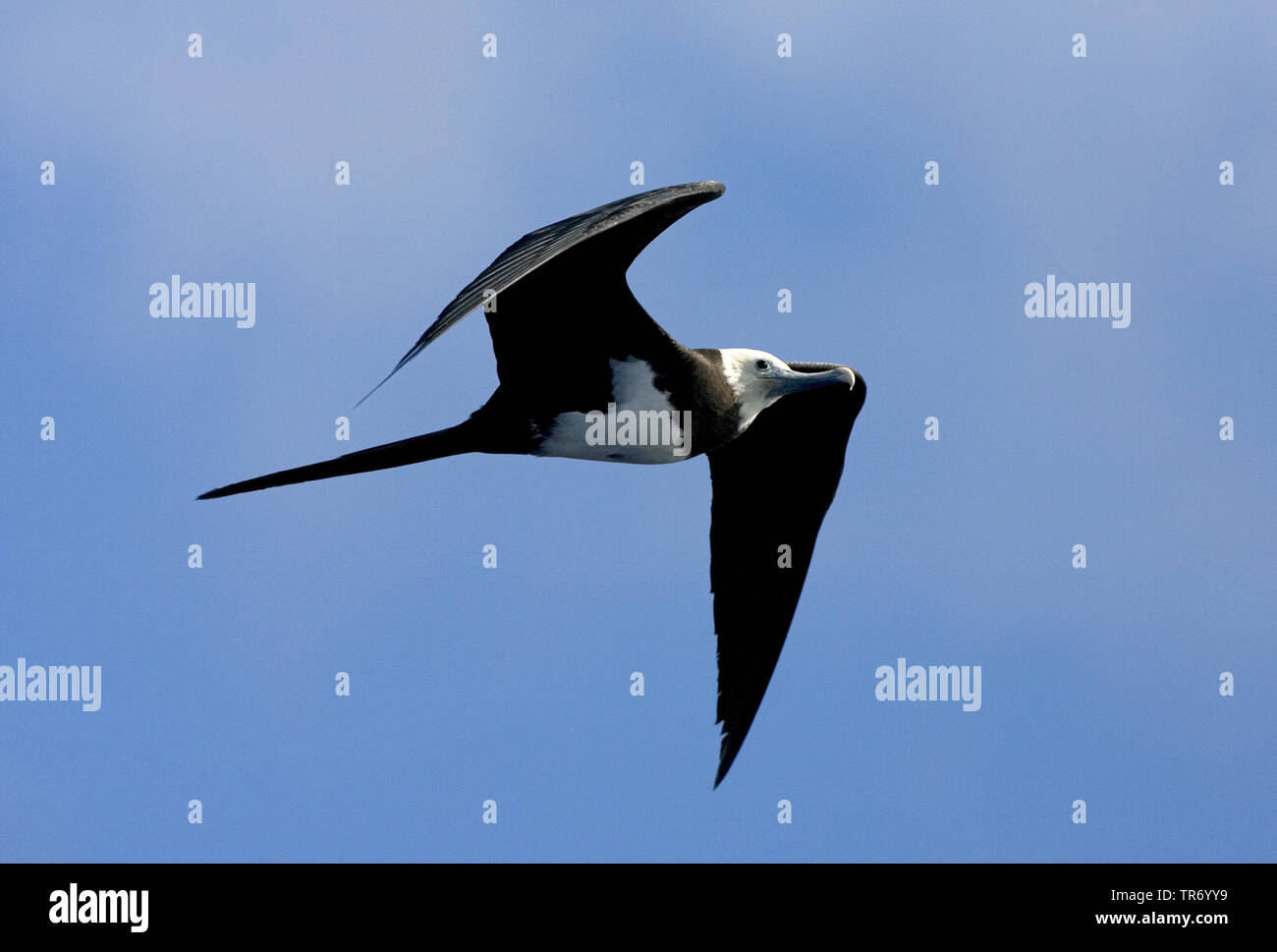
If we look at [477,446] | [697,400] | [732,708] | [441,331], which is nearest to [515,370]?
[477,446]

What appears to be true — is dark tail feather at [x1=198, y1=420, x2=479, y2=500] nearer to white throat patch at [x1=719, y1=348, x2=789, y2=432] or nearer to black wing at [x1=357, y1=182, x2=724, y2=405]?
black wing at [x1=357, y1=182, x2=724, y2=405]

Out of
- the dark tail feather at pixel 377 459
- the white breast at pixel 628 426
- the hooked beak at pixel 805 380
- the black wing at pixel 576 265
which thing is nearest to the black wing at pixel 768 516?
the hooked beak at pixel 805 380

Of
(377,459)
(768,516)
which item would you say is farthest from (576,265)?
(768,516)

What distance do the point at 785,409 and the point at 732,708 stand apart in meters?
1.41

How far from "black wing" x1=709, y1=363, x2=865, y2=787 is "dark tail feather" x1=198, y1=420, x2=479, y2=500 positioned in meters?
1.64

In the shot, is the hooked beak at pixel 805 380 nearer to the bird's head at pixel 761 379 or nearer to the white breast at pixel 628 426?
the bird's head at pixel 761 379

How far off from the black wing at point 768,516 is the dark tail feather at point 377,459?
5.39 ft

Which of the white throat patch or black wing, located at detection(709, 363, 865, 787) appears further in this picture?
black wing, located at detection(709, 363, 865, 787)

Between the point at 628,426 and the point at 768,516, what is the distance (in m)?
1.31

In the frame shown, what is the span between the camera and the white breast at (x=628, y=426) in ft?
22.3

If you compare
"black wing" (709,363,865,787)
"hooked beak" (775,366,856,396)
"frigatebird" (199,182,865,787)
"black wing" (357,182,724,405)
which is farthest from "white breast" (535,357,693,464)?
"black wing" (709,363,865,787)

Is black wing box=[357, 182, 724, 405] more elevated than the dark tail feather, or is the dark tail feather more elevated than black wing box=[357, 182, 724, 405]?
black wing box=[357, 182, 724, 405]

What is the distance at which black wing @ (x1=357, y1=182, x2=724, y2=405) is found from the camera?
226 inches

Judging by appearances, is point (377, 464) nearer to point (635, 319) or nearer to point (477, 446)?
point (477, 446)
